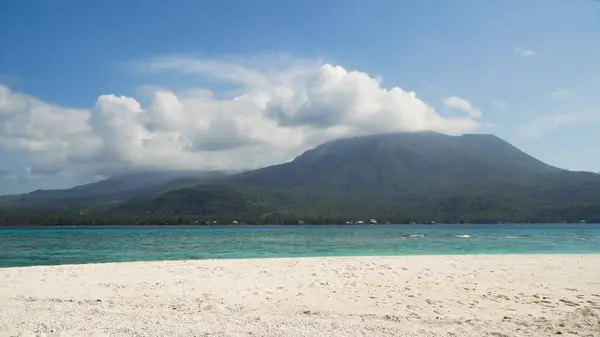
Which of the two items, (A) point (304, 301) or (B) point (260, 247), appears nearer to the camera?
(A) point (304, 301)

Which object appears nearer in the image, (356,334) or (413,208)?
(356,334)

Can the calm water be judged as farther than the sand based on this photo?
Yes

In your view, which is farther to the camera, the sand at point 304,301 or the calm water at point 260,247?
the calm water at point 260,247

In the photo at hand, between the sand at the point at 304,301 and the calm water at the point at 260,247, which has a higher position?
the sand at the point at 304,301

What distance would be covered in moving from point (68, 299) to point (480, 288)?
13.0 m

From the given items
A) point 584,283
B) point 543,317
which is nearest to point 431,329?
point 543,317

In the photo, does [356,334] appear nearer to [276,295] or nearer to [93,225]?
[276,295]

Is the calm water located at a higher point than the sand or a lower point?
lower

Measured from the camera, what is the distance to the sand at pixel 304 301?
399 inches

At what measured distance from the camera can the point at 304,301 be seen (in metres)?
13.8

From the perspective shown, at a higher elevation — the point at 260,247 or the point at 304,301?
the point at 304,301

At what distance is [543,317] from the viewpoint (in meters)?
11.5

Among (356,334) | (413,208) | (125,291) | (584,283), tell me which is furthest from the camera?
(413,208)

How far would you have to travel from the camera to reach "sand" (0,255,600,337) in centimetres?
1013
